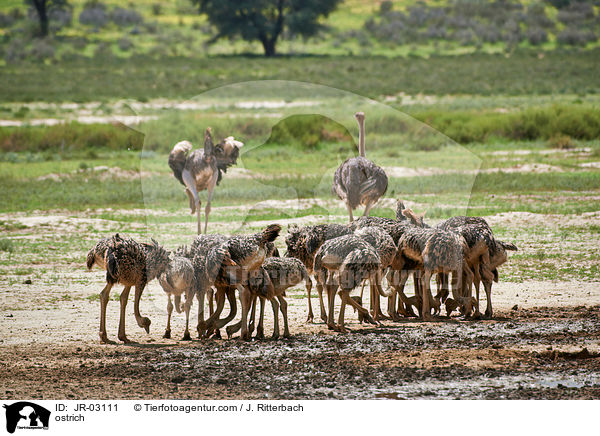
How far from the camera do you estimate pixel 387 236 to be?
1045 centimetres

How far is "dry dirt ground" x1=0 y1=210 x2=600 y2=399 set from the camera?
26.8 feet

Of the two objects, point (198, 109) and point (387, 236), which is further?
point (198, 109)

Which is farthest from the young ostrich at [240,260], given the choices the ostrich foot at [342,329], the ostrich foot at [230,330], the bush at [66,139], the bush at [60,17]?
the bush at [60,17]

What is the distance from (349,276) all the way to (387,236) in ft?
3.14

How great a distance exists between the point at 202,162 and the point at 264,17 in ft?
165

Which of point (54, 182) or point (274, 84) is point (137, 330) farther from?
point (54, 182)

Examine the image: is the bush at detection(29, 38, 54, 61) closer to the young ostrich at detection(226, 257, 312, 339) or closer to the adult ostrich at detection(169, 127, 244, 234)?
the adult ostrich at detection(169, 127, 244, 234)

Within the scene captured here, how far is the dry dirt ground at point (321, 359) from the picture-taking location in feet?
26.8

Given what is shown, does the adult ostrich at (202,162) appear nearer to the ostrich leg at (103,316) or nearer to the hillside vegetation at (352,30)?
the ostrich leg at (103,316)

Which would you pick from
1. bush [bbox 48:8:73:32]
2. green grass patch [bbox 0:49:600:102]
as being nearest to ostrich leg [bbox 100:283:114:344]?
green grass patch [bbox 0:49:600:102]

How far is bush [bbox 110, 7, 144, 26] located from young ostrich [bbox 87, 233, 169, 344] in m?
61.4

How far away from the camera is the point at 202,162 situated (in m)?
14.7

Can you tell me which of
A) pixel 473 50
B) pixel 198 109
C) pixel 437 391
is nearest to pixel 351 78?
pixel 473 50

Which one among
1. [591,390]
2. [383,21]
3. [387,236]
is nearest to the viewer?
[591,390]
